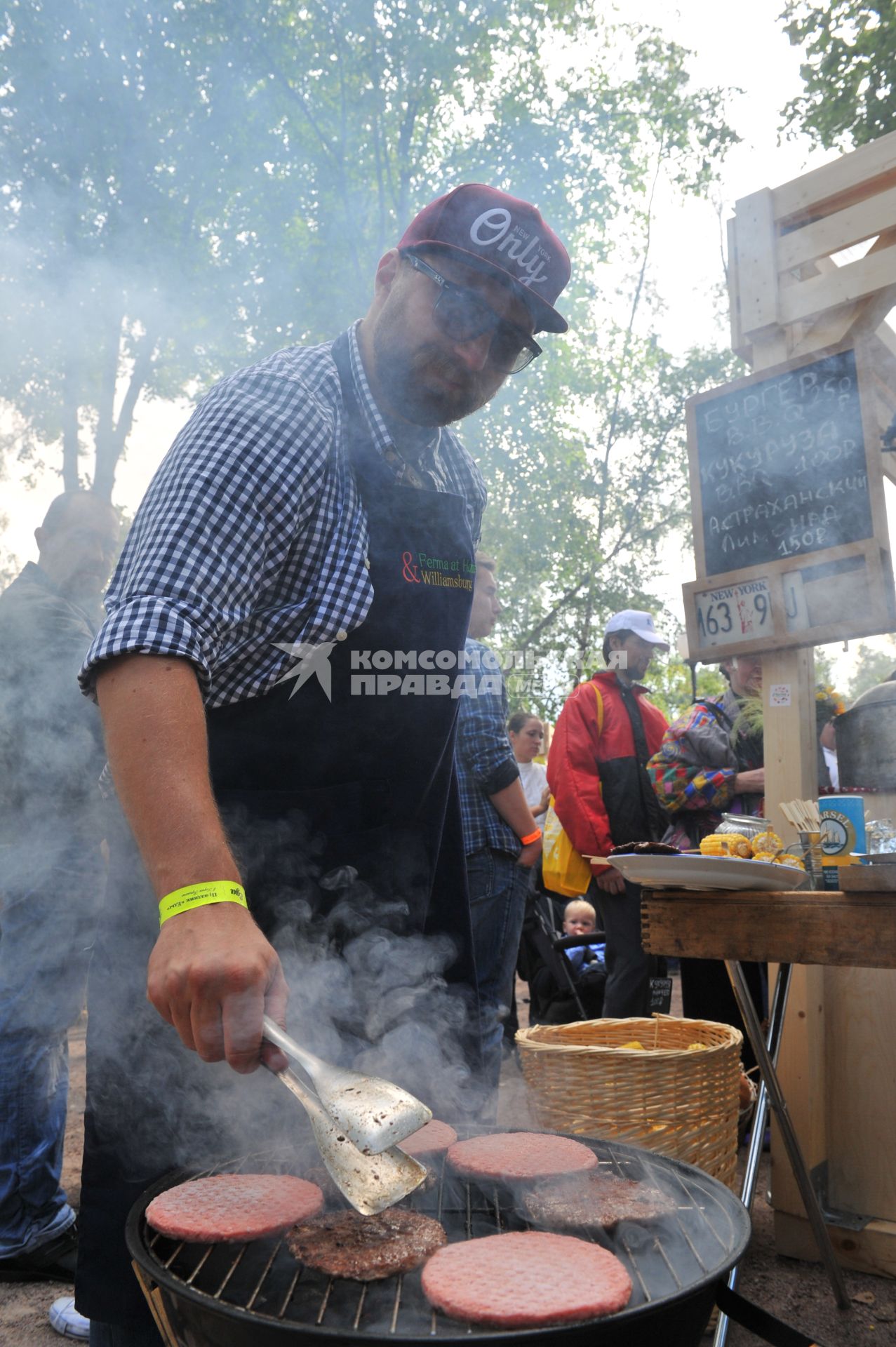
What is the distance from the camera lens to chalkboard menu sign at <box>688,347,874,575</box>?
2.85 metres

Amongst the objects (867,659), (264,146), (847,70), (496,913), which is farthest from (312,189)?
(867,659)

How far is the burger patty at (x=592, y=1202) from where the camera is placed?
131cm

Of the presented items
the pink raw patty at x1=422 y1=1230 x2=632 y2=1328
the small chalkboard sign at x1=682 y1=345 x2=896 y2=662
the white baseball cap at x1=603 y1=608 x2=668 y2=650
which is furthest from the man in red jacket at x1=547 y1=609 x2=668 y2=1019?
the pink raw patty at x1=422 y1=1230 x2=632 y2=1328

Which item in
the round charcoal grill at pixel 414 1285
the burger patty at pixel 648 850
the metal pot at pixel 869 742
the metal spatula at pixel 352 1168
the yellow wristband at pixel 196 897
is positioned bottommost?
the round charcoal grill at pixel 414 1285

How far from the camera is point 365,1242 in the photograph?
4.02ft

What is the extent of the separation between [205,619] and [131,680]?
0.15 m

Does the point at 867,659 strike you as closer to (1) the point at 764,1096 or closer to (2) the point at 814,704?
(2) the point at 814,704

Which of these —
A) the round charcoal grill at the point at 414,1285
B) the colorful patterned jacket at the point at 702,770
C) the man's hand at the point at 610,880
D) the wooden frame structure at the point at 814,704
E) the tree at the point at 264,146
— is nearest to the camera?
the round charcoal grill at the point at 414,1285

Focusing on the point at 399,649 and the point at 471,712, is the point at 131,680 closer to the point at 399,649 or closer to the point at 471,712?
the point at 399,649

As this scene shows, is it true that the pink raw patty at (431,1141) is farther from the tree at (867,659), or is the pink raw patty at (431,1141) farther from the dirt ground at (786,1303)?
the tree at (867,659)

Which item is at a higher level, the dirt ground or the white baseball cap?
the white baseball cap

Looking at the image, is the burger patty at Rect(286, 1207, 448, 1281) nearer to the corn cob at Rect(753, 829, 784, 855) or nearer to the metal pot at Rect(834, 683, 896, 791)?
the corn cob at Rect(753, 829, 784, 855)

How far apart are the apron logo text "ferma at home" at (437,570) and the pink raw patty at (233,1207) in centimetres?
103

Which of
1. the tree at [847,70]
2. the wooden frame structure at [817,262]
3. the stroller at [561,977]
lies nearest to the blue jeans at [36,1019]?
the stroller at [561,977]
